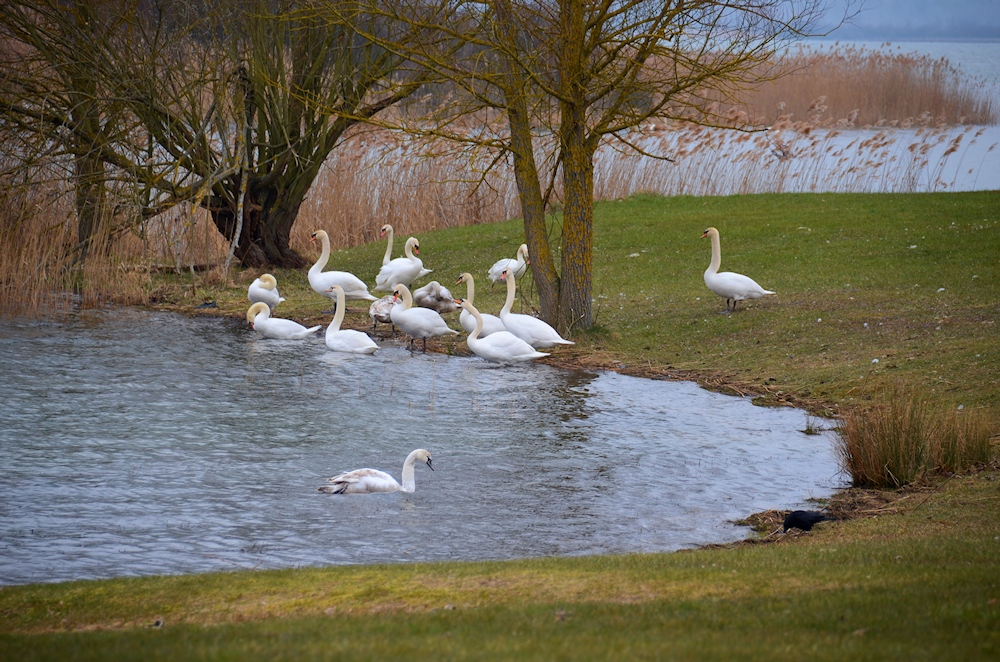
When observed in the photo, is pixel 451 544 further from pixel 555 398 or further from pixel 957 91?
Answer: pixel 957 91

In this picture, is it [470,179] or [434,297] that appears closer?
[434,297]

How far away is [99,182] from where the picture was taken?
17.7 metres

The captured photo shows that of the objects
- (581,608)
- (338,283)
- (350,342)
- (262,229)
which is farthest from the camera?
(262,229)

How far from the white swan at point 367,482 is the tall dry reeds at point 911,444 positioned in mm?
3924

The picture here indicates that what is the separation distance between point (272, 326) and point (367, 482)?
24.7 feet

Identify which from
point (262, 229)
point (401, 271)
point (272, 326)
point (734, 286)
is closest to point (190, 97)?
point (262, 229)

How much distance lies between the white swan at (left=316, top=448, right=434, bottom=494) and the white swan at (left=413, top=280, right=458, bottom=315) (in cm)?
765

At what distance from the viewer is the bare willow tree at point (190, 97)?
665 inches

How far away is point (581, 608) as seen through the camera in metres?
5.19

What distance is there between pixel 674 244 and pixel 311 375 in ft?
32.6

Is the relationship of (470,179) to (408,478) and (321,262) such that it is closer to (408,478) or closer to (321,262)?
(321,262)

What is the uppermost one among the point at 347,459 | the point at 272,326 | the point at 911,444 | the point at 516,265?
the point at 516,265

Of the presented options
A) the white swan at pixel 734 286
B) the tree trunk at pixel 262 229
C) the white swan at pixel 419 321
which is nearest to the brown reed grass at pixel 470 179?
the tree trunk at pixel 262 229

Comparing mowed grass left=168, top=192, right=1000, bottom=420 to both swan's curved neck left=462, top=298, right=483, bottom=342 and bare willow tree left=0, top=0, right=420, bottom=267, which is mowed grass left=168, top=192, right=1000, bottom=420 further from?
bare willow tree left=0, top=0, right=420, bottom=267
